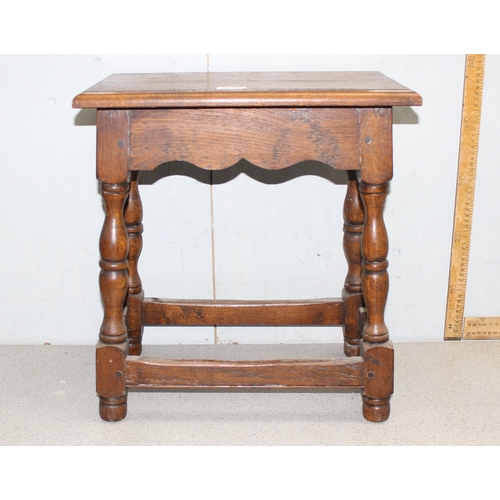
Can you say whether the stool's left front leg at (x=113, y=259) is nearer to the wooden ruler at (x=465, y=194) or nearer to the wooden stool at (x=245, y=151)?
the wooden stool at (x=245, y=151)

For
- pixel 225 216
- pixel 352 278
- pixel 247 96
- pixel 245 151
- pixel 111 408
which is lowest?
pixel 111 408

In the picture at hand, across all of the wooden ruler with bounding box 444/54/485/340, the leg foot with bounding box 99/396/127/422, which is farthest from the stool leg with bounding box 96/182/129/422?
the wooden ruler with bounding box 444/54/485/340

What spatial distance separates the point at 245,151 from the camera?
5.50ft

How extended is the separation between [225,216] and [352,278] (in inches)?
15.6

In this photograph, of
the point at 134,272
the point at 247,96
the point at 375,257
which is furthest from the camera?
the point at 134,272

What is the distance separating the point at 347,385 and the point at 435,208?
2.16 feet

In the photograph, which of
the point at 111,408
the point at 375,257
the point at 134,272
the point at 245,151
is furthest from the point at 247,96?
the point at 111,408

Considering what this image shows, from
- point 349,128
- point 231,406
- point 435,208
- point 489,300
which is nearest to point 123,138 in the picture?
point 349,128

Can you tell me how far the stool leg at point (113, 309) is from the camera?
1.74m

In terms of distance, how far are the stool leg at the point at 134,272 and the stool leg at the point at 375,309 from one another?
0.63 metres

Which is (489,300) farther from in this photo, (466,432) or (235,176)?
(235,176)

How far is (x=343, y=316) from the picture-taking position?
6.95 ft

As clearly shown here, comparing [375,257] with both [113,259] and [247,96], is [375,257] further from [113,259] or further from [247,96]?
[113,259]

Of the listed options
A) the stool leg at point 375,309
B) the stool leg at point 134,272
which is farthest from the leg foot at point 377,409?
the stool leg at point 134,272
